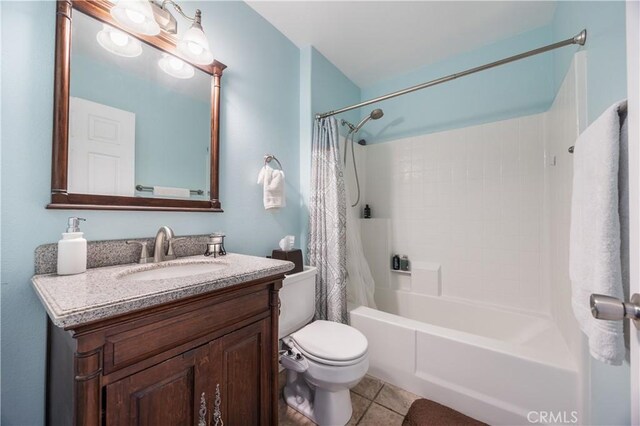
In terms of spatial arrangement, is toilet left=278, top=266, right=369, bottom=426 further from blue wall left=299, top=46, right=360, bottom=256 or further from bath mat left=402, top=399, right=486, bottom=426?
blue wall left=299, top=46, right=360, bottom=256

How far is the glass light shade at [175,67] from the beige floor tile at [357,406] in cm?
196

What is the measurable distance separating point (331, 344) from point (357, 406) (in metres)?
0.45

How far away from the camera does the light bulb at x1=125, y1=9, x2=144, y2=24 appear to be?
0.96 m

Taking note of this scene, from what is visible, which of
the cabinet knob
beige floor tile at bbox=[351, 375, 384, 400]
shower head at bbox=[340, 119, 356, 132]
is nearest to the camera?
the cabinet knob

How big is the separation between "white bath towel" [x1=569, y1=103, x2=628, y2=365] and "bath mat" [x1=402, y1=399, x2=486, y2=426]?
1007mm

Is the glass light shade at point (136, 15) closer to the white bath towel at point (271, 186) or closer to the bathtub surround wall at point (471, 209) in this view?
the white bath towel at point (271, 186)

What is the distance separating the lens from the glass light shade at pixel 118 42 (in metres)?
1.01

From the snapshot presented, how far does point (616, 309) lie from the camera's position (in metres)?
0.41

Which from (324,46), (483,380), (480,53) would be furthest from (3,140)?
(480,53)

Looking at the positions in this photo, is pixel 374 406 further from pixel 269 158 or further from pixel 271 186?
pixel 269 158

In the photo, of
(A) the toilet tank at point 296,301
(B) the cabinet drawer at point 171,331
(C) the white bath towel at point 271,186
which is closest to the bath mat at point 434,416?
(A) the toilet tank at point 296,301

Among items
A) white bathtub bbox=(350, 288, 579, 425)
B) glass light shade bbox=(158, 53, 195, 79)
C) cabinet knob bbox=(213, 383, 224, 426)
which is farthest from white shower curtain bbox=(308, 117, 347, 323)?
cabinet knob bbox=(213, 383, 224, 426)

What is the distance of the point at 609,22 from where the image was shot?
90cm

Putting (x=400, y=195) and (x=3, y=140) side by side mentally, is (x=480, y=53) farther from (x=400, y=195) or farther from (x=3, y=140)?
(x=3, y=140)
